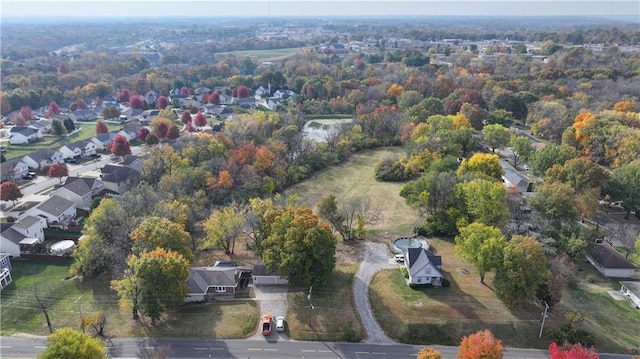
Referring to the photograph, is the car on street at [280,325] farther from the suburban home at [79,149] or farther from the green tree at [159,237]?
the suburban home at [79,149]

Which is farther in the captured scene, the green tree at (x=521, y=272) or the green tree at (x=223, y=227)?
the green tree at (x=223, y=227)

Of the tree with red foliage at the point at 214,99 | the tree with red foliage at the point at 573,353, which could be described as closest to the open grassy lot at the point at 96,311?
the tree with red foliage at the point at 573,353

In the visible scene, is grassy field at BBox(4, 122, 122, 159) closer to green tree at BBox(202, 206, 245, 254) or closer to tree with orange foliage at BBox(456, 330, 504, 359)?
green tree at BBox(202, 206, 245, 254)

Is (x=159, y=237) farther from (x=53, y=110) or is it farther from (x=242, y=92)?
(x=242, y=92)

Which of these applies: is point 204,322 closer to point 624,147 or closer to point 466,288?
point 466,288

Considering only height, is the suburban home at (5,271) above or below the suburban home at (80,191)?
below

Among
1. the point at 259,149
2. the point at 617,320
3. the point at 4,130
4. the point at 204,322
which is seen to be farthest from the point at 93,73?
the point at 617,320
